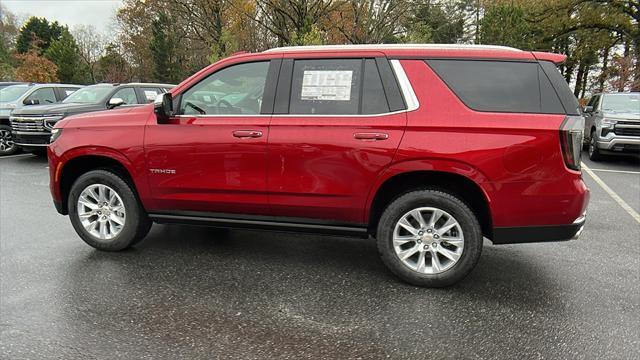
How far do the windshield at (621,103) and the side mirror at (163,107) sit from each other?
431 inches

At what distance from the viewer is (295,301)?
11.6 ft

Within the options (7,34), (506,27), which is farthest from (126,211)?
(7,34)

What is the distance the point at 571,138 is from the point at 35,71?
36.8 m

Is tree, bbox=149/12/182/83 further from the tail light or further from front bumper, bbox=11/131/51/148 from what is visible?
the tail light

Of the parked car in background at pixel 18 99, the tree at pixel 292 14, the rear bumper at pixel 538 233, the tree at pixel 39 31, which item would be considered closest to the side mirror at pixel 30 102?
the parked car in background at pixel 18 99

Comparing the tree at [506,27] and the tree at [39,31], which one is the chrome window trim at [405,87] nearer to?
the tree at [506,27]

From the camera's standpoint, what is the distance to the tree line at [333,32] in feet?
89.0

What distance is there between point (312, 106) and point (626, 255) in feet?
11.5

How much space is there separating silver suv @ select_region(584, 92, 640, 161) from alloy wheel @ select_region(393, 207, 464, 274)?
8.87 metres

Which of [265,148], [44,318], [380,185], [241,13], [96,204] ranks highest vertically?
[241,13]

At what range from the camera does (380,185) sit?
12.1 ft

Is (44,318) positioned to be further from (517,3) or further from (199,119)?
(517,3)

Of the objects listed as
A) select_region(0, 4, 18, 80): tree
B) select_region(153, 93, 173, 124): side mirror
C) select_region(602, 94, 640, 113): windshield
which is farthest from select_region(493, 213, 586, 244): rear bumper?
select_region(0, 4, 18, 80): tree

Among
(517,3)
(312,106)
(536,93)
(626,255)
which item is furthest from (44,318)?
(517,3)
